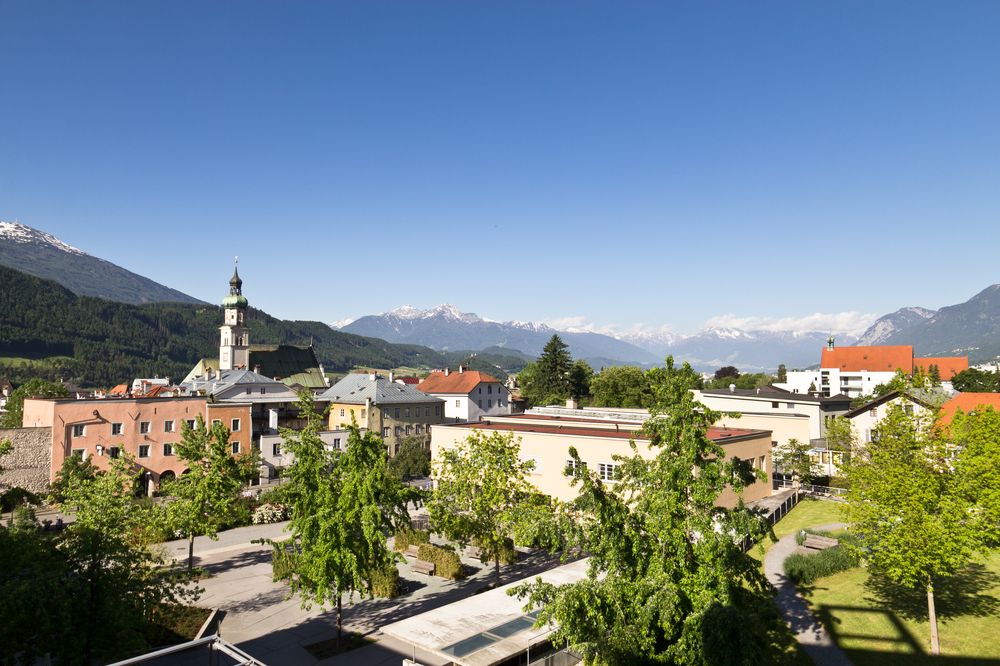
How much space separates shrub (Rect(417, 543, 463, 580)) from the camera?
2867 centimetres

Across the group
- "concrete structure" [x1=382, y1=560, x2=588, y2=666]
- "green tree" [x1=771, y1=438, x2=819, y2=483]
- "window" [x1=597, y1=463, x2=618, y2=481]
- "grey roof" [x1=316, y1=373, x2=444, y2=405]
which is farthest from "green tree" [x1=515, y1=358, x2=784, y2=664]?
"grey roof" [x1=316, y1=373, x2=444, y2=405]

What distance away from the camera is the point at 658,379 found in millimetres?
14570

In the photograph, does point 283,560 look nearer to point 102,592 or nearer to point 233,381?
point 102,592

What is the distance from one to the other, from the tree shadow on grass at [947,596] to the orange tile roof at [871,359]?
110m

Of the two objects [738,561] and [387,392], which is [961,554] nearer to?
[738,561]

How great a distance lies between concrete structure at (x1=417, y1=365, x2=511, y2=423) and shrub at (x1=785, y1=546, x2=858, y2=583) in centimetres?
5510

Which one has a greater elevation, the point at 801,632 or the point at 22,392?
the point at 22,392

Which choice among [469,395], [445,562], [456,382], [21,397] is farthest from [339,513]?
[21,397]

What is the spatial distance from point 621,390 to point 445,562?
64.0 meters

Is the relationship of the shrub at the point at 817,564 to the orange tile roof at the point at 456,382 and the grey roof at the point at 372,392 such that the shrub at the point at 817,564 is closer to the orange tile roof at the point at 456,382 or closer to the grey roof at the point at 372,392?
the grey roof at the point at 372,392

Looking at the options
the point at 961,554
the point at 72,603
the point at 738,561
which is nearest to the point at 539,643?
the point at 738,561

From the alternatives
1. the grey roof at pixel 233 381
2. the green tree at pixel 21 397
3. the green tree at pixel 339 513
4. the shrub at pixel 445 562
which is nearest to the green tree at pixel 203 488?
the green tree at pixel 339 513

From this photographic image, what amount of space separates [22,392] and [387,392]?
179 ft

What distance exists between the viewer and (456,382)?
86.3m
